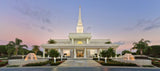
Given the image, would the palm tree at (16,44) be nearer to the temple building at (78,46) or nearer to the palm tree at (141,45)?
the temple building at (78,46)

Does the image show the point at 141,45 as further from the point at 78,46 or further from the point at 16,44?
the point at 16,44

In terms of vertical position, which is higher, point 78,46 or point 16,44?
point 16,44

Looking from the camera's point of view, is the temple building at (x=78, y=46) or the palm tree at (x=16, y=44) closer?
the palm tree at (x=16, y=44)

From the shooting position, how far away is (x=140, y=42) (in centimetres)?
4431

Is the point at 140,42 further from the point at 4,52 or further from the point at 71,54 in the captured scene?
the point at 4,52

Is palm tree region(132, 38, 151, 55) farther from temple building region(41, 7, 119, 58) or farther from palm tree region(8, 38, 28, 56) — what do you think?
palm tree region(8, 38, 28, 56)

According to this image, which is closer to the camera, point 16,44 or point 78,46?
point 16,44

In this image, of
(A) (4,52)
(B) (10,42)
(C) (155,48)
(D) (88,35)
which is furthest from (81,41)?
(A) (4,52)

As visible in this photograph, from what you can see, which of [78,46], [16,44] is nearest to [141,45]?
[78,46]

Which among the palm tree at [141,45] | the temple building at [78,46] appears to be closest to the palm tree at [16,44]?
the temple building at [78,46]

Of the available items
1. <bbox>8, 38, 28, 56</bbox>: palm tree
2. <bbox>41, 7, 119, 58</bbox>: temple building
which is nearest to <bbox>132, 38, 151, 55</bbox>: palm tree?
<bbox>41, 7, 119, 58</bbox>: temple building

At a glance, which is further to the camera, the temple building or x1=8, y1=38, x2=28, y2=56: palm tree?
the temple building

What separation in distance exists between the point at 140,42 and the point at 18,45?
46167 millimetres

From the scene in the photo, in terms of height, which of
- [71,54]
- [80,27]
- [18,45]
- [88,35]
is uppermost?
[80,27]
